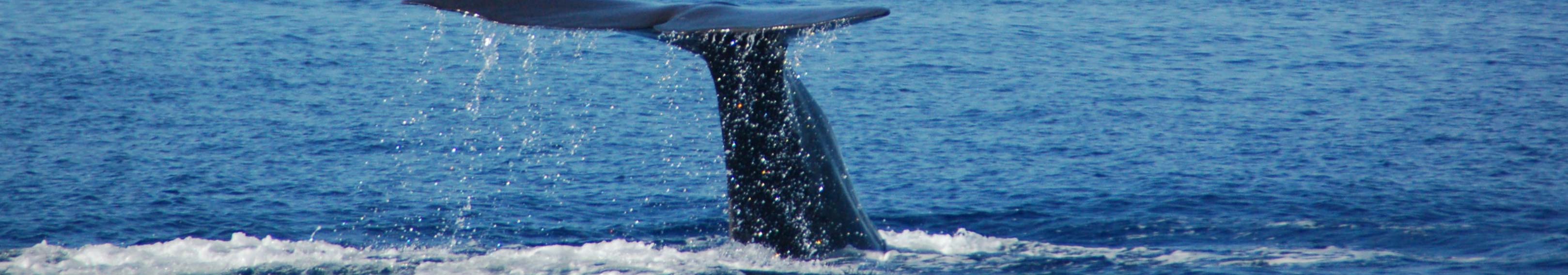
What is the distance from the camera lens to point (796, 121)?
38.3ft

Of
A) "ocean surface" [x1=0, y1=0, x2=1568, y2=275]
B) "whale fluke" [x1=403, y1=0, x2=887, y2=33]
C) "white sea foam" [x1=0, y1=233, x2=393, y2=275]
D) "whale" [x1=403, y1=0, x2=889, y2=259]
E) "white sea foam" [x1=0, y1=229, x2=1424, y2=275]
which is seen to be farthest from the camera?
"ocean surface" [x1=0, y1=0, x2=1568, y2=275]

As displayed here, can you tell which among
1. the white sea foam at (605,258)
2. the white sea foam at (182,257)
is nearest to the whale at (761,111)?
the white sea foam at (605,258)

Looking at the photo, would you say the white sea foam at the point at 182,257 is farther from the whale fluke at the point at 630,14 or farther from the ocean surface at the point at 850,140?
the whale fluke at the point at 630,14

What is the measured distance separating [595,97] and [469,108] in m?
1.76

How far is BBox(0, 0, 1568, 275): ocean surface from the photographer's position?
533 inches

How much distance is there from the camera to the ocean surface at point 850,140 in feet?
44.4

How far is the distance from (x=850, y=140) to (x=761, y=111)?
7993mm

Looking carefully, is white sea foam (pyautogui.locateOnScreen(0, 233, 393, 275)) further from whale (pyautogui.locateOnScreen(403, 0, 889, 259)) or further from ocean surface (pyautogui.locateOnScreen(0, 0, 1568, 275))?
whale (pyautogui.locateOnScreen(403, 0, 889, 259))

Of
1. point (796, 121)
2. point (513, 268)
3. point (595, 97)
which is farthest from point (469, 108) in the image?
point (796, 121)

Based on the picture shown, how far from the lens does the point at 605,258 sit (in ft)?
43.2

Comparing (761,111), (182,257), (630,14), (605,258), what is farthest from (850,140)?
(630,14)

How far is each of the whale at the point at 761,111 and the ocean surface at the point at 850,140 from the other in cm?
24

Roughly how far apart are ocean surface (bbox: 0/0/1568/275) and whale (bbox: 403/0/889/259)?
0.24m

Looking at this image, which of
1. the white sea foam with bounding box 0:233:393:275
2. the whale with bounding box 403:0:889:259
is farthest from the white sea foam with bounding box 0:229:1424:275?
the whale with bounding box 403:0:889:259
